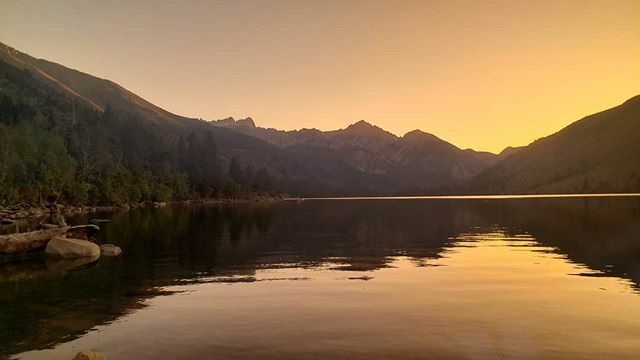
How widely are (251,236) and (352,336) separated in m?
60.5

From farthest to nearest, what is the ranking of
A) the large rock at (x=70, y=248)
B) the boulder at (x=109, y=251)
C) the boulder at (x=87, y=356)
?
the boulder at (x=109, y=251) < the large rock at (x=70, y=248) < the boulder at (x=87, y=356)

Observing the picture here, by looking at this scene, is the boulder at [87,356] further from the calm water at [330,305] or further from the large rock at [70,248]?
the large rock at [70,248]

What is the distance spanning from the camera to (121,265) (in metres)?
47.0

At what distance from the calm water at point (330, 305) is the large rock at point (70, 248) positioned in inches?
146

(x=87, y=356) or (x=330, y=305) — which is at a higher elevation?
(x=87, y=356)

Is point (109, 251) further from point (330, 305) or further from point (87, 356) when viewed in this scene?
point (87, 356)

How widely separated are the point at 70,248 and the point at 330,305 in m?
35.6

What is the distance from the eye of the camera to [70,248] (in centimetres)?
5309

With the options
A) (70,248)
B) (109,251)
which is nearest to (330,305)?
(109,251)

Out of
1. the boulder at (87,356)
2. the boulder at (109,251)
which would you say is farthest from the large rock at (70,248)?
the boulder at (87,356)

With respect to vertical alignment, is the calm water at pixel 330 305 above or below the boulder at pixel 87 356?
below

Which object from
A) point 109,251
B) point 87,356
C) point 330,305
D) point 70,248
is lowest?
point 330,305

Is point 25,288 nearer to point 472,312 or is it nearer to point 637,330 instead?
point 472,312

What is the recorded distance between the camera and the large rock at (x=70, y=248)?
Result: 173 feet
